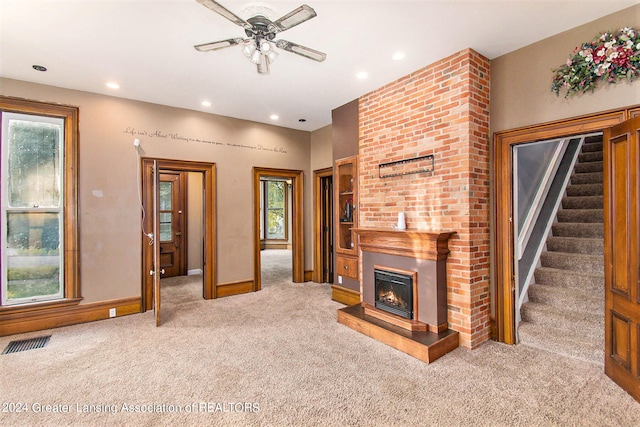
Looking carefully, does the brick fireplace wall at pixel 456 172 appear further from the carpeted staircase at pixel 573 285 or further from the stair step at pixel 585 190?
the stair step at pixel 585 190

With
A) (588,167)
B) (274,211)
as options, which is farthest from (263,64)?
(274,211)

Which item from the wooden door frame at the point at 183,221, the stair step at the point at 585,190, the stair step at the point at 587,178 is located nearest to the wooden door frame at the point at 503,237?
the stair step at the point at 585,190

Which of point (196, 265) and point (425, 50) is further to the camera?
point (196, 265)

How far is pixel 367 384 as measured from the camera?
237cm

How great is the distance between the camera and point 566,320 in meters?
2.99

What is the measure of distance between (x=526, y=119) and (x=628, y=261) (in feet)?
4.93

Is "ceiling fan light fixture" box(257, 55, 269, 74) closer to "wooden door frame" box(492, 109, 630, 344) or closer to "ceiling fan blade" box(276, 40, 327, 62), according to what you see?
"ceiling fan blade" box(276, 40, 327, 62)

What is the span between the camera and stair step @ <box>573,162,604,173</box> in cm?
451

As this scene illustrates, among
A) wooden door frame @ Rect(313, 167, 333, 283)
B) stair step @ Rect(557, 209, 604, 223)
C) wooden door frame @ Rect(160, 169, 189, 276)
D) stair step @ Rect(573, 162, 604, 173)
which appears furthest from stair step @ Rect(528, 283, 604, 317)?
wooden door frame @ Rect(160, 169, 189, 276)

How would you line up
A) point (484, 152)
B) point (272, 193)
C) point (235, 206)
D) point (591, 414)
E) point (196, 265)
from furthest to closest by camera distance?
1. point (272, 193)
2. point (196, 265)
3. point (235, 206)
4. point (484, 152)
5. point (591, 414)

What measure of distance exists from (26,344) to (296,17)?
4326mm

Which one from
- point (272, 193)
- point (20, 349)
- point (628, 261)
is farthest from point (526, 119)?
point (272, 193)

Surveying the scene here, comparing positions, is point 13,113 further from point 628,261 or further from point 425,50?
point 628,261

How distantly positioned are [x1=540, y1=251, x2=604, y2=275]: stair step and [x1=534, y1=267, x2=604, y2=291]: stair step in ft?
0.24
